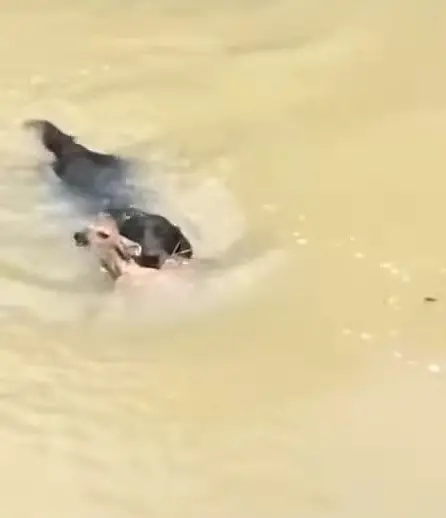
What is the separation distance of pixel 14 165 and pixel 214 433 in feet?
2.14

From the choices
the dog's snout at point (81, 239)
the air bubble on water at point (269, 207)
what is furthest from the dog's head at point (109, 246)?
the air bubble on water at point (269, 207)

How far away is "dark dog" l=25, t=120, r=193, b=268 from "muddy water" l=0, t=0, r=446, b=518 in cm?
4

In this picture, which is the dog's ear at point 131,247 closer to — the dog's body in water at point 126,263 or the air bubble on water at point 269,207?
the dog's body in water at point 126,263

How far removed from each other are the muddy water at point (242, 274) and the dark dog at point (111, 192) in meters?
0.04

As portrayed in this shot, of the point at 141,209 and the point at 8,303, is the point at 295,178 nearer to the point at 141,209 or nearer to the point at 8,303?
the point at 141,209

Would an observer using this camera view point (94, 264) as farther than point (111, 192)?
No

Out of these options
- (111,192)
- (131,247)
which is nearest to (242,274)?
(131,247)

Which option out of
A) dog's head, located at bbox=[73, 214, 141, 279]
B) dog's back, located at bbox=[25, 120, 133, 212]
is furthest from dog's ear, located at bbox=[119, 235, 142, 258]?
dog's back, located at bbox=[25, 120, 133, 212]

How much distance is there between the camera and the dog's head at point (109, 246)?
1277 millimetres

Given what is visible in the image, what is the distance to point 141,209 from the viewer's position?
57.1 inches

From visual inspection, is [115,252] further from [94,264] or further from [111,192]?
[111,192]

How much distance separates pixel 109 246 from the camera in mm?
1296

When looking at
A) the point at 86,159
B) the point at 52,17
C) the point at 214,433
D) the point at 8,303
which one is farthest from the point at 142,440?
the point at 52,17

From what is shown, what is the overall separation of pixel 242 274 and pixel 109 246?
0.17 metres
